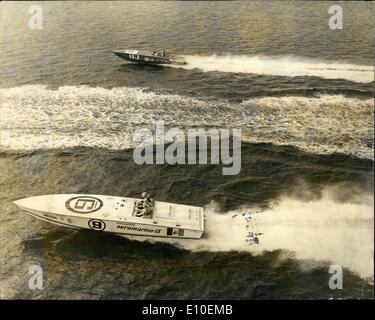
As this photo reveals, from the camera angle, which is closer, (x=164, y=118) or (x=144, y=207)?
(x=144, y=207)
